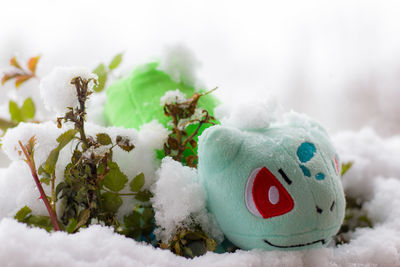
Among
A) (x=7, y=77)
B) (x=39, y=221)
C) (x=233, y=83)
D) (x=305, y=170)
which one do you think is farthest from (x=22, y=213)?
(x=233, y=83)

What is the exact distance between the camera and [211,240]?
0.47 metres

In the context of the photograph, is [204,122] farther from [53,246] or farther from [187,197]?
Answer: [53,246]

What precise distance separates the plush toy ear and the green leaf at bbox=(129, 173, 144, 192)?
0.09m

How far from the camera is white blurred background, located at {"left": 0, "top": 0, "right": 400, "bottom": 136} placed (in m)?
0.94

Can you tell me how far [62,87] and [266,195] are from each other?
279 millimetres

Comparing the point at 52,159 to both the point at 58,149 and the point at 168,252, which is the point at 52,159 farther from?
the point at 168,252

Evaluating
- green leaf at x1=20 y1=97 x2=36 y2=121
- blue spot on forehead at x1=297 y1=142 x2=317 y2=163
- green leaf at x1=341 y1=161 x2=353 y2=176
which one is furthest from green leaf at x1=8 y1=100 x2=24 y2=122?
green leaf at x1=341 y1=161 x2=353 y2=176

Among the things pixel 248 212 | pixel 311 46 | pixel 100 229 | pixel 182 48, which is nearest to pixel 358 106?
pixel 311 46

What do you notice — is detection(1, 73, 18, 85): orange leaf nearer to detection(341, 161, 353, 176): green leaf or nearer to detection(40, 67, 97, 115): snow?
detection(40, 67, 97, 115): snow

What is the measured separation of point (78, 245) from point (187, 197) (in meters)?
0.15

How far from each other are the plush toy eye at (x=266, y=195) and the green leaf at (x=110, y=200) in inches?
6.8

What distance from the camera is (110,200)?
19.7 inches

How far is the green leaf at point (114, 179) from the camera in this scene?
1.61 ft

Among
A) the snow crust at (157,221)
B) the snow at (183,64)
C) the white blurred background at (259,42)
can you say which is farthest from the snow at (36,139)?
the white blurred background at (259,42)
